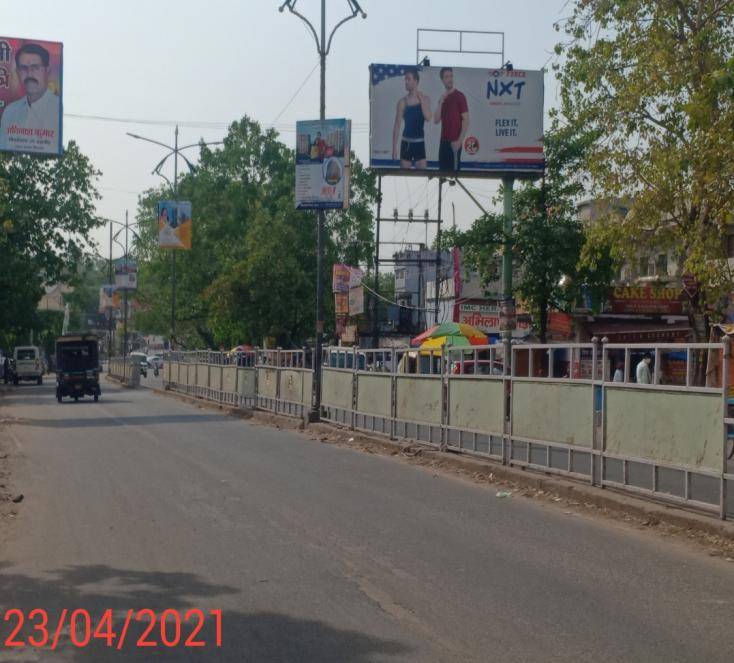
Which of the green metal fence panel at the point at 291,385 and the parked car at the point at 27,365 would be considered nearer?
the green metal fence panel at the point at 291,385

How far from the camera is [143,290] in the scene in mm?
81562

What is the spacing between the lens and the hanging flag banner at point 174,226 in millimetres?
39750

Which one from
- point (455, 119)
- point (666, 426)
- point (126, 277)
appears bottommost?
point (666, 426)

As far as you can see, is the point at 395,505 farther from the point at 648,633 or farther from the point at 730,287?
the point at 730,287

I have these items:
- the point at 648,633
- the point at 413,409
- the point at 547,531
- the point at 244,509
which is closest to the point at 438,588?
the point at 648,633

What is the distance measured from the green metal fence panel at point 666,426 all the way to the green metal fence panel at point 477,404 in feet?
10.2

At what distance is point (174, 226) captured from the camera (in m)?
40.0

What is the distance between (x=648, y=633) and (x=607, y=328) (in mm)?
33410

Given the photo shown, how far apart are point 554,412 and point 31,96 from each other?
64.1ft

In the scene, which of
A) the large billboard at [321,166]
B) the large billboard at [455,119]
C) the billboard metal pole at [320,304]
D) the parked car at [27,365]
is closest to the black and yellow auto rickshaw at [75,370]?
the large billboard at [455,119]

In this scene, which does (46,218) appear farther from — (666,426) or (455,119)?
(666,426)

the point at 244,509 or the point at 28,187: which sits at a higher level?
the point at 28,187

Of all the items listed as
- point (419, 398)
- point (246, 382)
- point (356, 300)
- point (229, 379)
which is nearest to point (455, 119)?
point (246, 382)

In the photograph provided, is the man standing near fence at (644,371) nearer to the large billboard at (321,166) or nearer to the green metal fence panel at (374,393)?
the green metal fence panel at (374,393)
